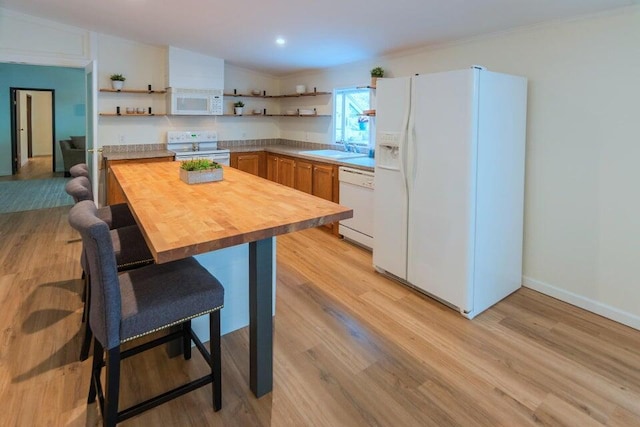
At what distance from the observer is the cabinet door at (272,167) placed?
583 centimetres

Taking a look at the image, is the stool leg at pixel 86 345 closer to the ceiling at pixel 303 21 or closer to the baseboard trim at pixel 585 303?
the ceiling at pixel 303 21

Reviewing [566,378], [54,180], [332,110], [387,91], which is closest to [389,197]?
[387,91]

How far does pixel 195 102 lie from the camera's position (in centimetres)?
550

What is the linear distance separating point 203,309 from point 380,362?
1.09m

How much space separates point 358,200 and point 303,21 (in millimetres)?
1789

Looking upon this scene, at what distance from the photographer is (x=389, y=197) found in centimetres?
327

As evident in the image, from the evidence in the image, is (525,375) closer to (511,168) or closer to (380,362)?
(380,362)

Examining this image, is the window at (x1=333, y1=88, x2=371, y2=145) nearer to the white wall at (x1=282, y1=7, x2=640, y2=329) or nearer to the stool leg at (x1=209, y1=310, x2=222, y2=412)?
the white wall at (x1=282, y1=7, x2=640, y2=329)

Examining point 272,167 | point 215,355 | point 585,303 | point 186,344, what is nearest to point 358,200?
point 585,303

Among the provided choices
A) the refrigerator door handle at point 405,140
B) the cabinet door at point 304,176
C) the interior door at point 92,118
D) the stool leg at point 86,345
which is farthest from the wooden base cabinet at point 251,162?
the stool leg at point 86,345

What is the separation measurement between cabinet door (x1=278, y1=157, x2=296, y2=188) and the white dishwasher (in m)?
1.16

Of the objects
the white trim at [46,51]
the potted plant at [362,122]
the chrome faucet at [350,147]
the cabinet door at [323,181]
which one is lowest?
the cabinet door at [323,181]

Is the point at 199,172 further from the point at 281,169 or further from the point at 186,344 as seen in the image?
the point at 281,169

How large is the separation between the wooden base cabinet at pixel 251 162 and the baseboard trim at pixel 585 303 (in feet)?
13.2
